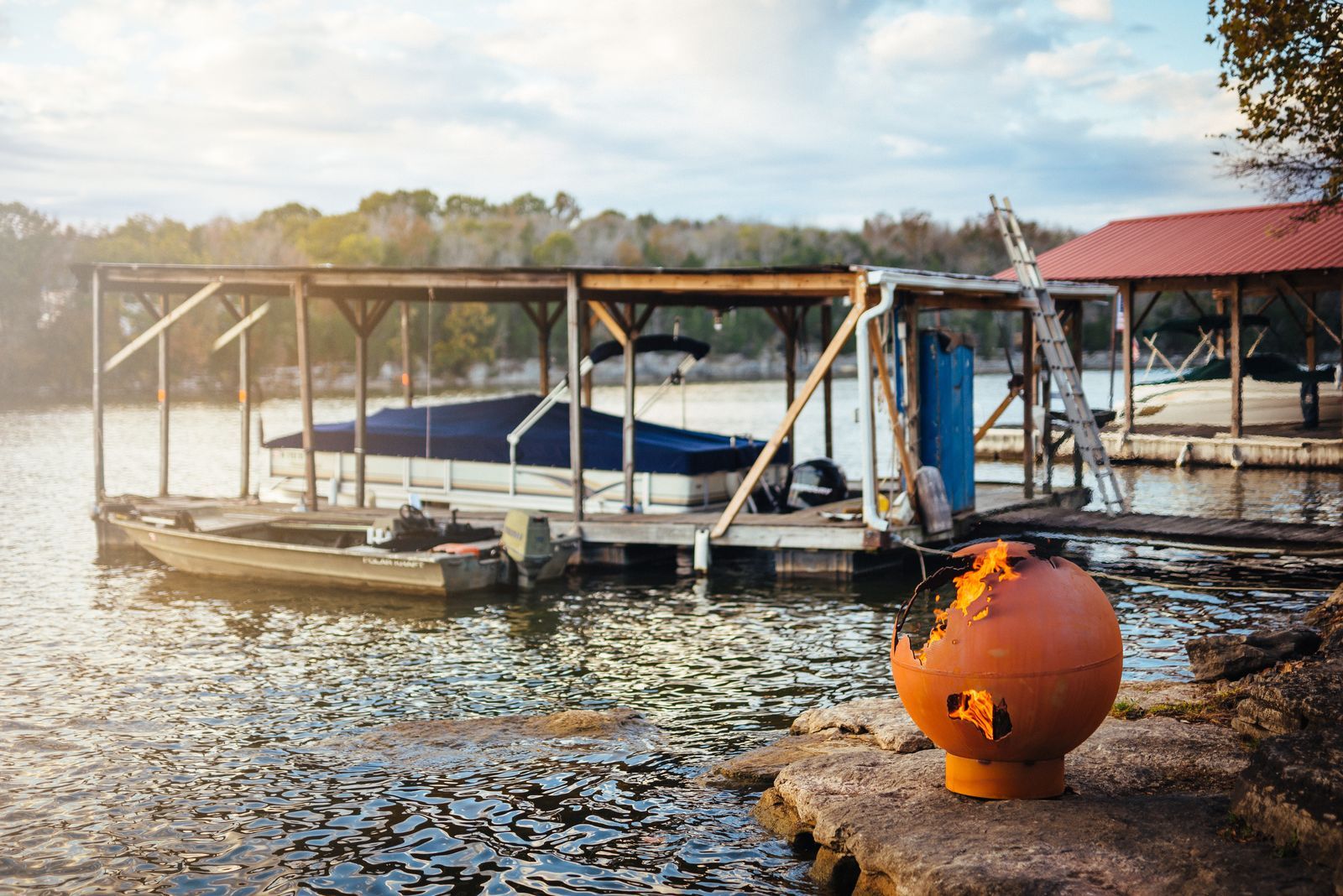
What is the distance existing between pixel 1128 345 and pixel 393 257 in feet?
324

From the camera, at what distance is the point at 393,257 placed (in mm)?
121125

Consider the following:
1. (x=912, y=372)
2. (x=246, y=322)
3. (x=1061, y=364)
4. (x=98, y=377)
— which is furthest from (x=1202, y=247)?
(x=98, y=377)

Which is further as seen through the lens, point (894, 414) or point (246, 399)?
point (246, 399)

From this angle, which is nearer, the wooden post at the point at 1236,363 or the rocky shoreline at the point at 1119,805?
Result: the rocky shoreline at the point at 1119,805

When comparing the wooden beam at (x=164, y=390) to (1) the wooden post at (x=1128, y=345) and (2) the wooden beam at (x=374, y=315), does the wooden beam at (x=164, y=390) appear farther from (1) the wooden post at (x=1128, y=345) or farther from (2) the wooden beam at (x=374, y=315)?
(1) the wooden post at (x=1128, y=345)

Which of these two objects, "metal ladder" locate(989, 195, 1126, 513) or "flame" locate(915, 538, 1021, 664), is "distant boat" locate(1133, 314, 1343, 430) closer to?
"metal ladder" locate(989, 195, 1126, 513)

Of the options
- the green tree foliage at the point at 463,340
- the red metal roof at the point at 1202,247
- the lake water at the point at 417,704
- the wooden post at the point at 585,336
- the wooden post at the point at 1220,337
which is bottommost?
the lake water at the point at 417,704

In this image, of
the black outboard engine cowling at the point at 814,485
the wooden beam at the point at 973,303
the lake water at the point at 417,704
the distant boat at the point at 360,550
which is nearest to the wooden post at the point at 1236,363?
the lake water at the point at 417,704

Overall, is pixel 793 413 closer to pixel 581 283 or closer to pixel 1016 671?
pixel 581 283

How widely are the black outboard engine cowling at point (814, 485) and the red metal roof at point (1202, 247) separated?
1045 centimetres

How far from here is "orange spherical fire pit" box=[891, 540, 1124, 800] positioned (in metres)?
6.41

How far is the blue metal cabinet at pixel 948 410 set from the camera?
17.0m

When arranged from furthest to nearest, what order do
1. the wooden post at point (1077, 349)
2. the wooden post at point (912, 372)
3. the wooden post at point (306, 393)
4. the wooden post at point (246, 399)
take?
the wooden post at point (246, 399) < the wooden post at point (1077, 349) < the wooden post at point (306, 393) < the wooden post at point (912, 372)

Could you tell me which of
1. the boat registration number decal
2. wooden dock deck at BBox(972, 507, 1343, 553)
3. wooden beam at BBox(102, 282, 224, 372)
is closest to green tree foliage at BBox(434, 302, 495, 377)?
wooden beam at BBox(102, 282, 224, 372)
